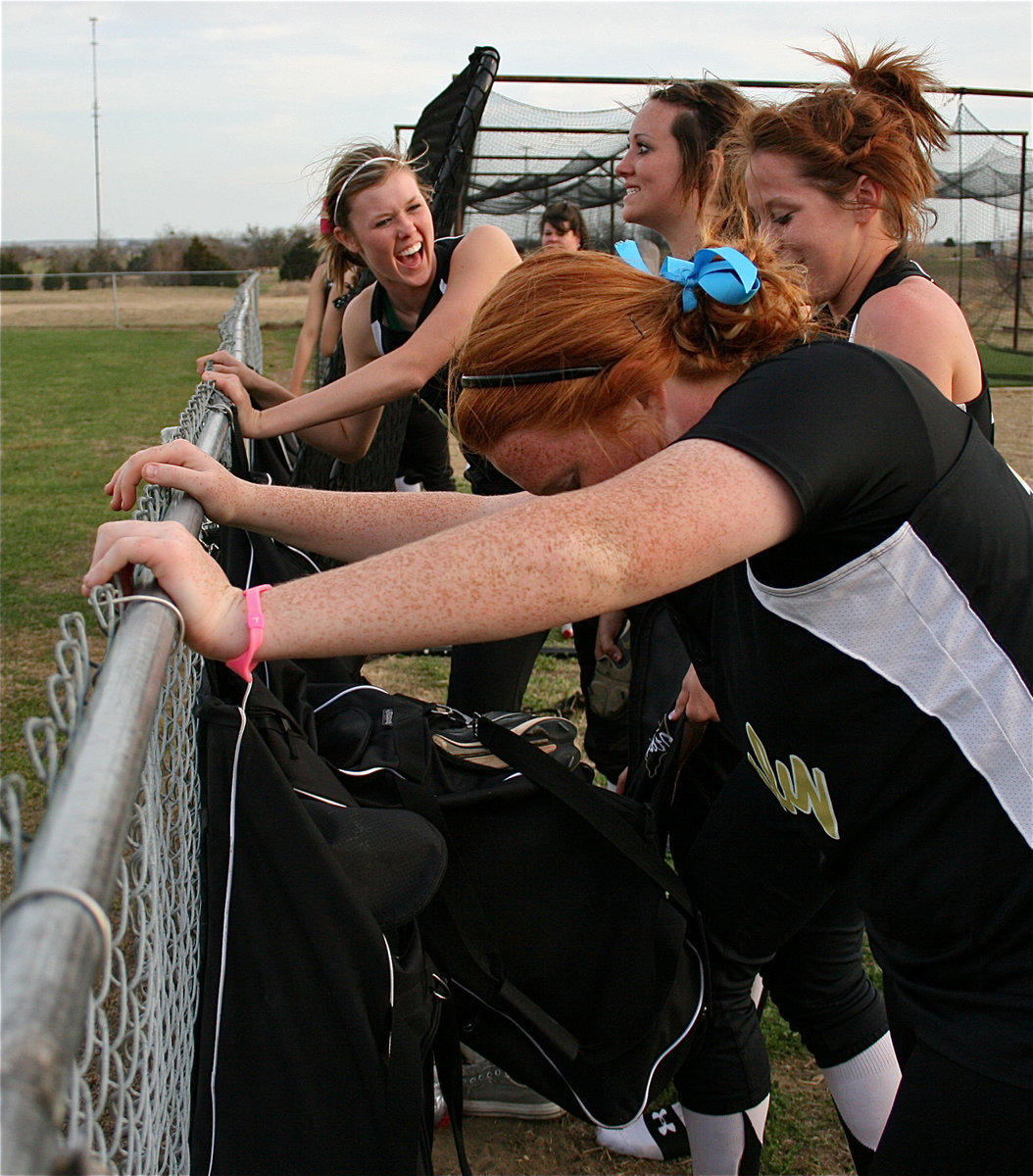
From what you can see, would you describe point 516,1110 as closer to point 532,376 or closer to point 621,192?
point 532,376

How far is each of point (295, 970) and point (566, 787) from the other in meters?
0.54

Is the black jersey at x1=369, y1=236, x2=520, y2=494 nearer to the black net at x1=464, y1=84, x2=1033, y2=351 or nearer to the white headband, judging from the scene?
the white headband

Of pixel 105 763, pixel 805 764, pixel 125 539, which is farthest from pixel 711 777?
pixel 105 763

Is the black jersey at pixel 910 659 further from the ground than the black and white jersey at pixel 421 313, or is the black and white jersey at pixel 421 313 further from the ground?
the black and white jersey at pixel 421 313

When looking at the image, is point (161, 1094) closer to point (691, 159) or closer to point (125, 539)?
point (125, 539)

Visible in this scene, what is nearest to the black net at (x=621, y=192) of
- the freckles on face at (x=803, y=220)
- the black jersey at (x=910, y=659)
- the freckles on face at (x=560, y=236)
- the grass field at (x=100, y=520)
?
the grass field at (x=100, y=520)

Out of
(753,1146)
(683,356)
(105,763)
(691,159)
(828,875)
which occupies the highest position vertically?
(691,159)

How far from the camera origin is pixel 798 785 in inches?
62.4

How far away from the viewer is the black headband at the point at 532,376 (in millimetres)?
1429

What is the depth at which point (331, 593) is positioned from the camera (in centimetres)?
112

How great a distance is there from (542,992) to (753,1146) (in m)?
0.65

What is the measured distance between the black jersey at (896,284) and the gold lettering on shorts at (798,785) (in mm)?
950

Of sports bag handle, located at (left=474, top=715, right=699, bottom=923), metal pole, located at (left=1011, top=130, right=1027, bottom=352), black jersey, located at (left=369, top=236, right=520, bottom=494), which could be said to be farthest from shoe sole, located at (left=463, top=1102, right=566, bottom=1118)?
metal pole, located at (left=1011, top=130, right=1027, bottom=352)

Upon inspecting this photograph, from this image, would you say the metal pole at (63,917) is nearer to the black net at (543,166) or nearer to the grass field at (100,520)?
the grass field at (100,520)
